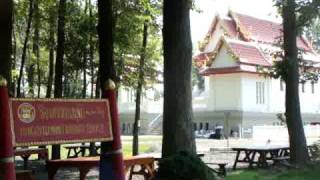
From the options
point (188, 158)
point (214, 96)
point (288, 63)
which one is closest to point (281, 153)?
point (288, 63)

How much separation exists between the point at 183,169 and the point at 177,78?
2.23 metres

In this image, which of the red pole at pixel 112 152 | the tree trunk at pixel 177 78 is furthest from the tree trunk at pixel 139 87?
the red pole at pixel 112 152

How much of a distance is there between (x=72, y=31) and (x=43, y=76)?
9.08m

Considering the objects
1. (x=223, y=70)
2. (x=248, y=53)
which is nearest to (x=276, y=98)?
(x=248, y=53)

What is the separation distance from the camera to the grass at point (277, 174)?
50.2ft

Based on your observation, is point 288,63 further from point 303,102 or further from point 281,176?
point 303,102

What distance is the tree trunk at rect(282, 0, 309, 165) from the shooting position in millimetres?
18844

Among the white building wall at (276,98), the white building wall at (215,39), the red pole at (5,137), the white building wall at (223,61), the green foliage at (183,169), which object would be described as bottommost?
the green foliage at (183,169)

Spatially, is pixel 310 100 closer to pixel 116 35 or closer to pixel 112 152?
pixel 116 35

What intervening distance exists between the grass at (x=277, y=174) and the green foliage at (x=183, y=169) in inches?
161

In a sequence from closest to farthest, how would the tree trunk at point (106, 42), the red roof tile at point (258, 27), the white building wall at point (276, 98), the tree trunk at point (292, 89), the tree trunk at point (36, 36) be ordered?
the tree trunk at point (106, 42) < the tree trunk at point (292, 89) < the tree trunk at point (36, 36) < the white building wall at point (276, 98) < the red roof tile at point (258, 27)

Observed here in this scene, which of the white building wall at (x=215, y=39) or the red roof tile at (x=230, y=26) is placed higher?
the red roof tile at (x=230, y=26)

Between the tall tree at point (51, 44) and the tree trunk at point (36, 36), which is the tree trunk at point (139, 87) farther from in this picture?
the tree trunk at point (36, 36)

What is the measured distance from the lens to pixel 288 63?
62.3 ft
